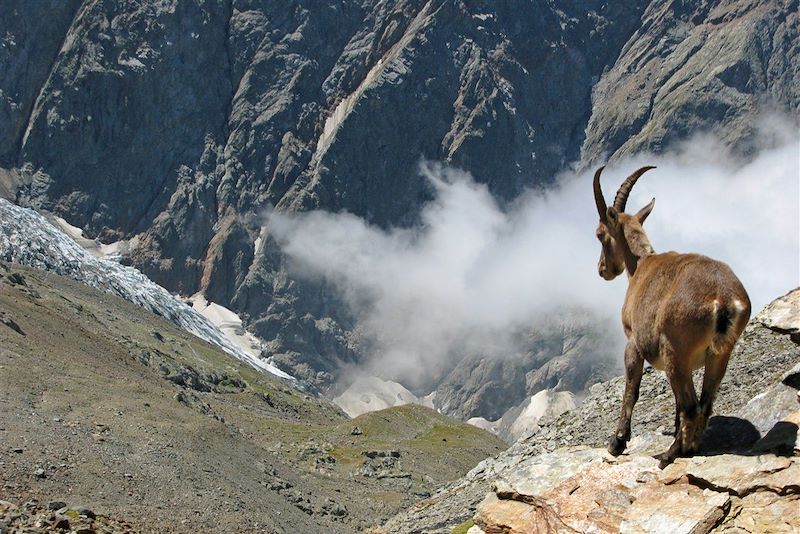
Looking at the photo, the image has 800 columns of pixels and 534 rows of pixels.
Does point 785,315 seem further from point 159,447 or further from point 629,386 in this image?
point 159,447

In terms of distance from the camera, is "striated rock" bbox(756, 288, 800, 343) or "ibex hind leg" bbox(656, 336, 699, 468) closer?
"ibex hind leg" bbox(656, 336, 699, 468)

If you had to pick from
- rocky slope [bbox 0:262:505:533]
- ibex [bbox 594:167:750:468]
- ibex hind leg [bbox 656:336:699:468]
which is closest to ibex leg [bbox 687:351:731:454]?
ibex [bbox 594:167:750:468]

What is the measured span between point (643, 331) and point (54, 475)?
120 feet

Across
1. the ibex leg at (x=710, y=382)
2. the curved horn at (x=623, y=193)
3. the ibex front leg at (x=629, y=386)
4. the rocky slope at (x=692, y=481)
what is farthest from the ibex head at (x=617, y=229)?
the ibex leg at (x=710, y=382)

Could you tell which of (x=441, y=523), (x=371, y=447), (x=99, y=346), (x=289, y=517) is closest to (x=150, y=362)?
(x=99, y=346)

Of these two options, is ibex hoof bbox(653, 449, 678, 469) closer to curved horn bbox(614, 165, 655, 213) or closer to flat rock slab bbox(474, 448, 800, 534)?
flat rock slab bbox(474, 448, 800, 534)

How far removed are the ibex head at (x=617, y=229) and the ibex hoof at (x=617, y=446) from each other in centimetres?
413

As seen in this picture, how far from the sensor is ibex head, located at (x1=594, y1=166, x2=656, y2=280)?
20.8 meters

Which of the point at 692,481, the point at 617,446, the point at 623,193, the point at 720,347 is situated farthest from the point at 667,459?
the point at 623,193

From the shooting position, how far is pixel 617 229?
21047 millimetres

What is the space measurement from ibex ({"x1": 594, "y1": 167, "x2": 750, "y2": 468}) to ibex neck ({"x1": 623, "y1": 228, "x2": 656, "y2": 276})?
33.2 inches

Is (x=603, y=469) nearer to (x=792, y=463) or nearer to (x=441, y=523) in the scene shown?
(x=792, y=463)

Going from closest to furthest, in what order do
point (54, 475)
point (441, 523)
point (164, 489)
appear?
point (441, 523)
point (54, 475)
point (164, 489)

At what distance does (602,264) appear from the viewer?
21.6 m
